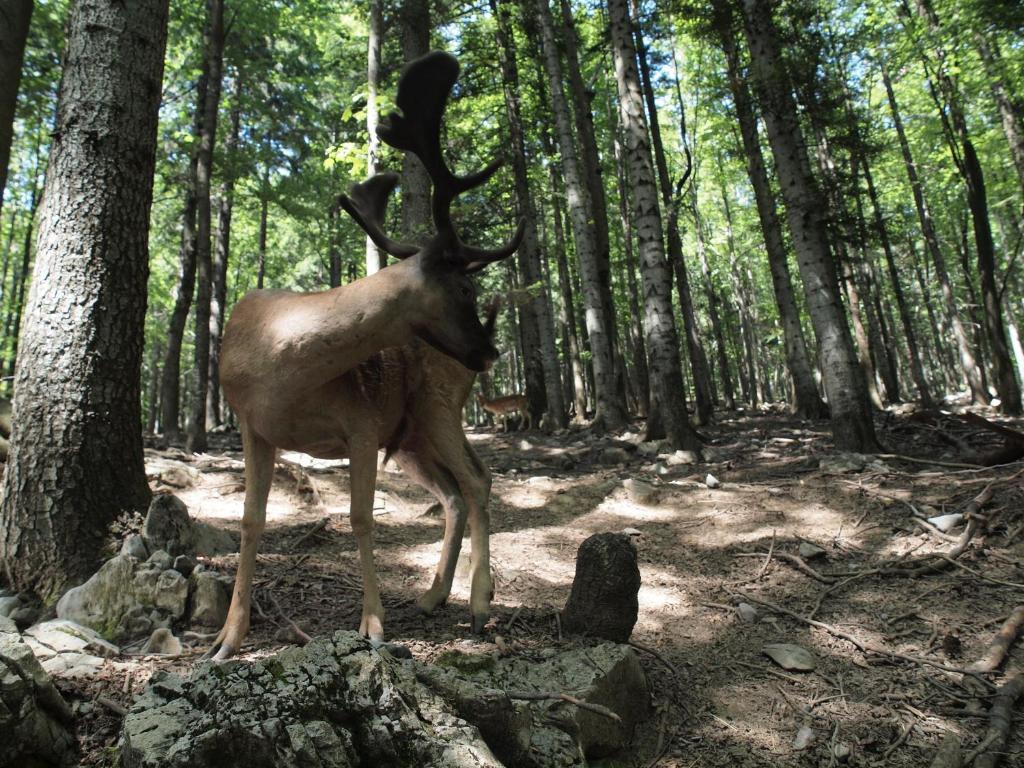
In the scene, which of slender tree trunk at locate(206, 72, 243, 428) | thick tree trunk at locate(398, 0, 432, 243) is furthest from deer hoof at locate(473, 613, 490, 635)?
slender tree trunk at locate(206, 72, 243, 428)

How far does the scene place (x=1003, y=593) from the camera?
13.1 feet

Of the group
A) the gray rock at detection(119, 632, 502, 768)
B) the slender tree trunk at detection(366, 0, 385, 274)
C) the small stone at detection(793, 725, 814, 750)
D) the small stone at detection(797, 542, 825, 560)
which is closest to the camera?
the gray rock at detection(119, 632, 502, 768)

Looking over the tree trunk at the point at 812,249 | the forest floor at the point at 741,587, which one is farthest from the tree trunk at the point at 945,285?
the forest floor at the point at 741,587

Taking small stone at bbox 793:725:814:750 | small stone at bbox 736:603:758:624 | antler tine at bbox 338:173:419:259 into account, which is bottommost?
small stone at bbox 793:725:814:750

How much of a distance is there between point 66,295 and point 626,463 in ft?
24.9

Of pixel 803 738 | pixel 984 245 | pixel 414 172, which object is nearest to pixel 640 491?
pixel 803 738

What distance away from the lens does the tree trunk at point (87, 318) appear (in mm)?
3619

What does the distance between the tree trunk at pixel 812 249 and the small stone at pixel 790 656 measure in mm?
4839

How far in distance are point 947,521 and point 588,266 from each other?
8809mm

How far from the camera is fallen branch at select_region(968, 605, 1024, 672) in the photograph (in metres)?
3.30

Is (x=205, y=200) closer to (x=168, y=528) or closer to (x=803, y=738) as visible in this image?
(x=168, y=528)

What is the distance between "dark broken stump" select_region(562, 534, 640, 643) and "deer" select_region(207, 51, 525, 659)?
1.98 feet

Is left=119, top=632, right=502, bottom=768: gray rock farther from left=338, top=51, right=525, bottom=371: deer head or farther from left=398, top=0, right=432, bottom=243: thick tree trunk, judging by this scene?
left=398, top=0, right=432, bottom=243: thick tree trunk

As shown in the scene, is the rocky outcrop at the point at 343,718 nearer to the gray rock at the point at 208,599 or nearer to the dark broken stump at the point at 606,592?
the dark broken stump at the point at 606,592
